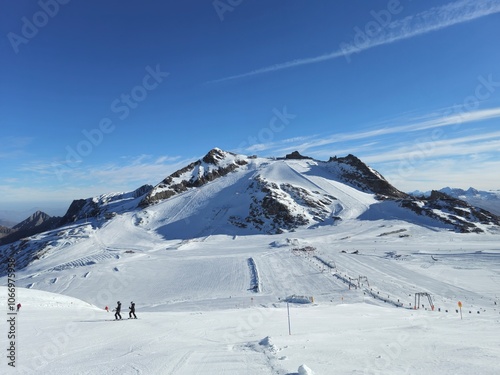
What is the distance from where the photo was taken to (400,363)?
397 inches

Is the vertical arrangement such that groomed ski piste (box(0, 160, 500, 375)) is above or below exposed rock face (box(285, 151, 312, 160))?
below

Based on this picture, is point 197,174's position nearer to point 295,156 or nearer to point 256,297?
point 295,156

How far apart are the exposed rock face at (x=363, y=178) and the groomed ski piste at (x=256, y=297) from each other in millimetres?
14202

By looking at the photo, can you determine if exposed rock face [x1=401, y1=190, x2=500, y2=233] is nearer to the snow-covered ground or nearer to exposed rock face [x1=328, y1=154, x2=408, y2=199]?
the snow-covered ground

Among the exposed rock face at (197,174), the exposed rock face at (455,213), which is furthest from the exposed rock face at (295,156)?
the exposed rock face at (455,213)

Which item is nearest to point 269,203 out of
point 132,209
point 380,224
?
point 380,224

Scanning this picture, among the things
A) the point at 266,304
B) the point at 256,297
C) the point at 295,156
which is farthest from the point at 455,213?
the point at 295,156

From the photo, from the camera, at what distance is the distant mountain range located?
8075 cm

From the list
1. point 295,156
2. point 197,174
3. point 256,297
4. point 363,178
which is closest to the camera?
point 256,297

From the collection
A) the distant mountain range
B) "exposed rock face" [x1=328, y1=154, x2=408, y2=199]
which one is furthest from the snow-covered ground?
"exposed rock face" [x1=328, y1=154, x2=408, y2=199]

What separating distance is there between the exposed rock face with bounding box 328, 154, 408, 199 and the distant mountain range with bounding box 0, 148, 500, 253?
33 cm

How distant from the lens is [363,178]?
11169 centimetres

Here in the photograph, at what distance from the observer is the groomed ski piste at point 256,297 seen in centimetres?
1086

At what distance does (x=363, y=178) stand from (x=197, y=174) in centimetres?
5904
